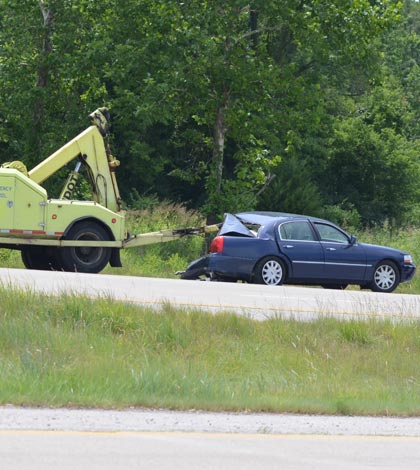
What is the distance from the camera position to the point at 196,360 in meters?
12.4

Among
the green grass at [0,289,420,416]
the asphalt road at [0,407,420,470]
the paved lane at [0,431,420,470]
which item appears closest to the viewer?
the paved lane at [0,431,420,470]

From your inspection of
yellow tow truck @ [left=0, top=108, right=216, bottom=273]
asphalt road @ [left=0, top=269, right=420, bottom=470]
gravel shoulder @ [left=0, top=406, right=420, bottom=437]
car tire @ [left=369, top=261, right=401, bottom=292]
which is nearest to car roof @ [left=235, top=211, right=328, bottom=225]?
car tire @ [left=369, top=261, right=401, bottom=292]

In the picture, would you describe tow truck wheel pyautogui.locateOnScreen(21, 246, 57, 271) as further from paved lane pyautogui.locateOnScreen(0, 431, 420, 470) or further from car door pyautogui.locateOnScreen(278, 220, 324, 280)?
paved lane pyautogui.locateOnScreen(0, 431, 420, 470)

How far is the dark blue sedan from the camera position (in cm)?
2086

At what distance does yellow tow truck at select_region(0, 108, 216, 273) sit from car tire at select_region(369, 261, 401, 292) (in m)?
3.58

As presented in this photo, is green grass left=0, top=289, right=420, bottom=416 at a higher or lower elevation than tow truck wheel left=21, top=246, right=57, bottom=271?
lower

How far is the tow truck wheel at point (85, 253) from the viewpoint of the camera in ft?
71.0

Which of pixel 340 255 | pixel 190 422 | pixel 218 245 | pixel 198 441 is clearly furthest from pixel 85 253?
pixel 198 441

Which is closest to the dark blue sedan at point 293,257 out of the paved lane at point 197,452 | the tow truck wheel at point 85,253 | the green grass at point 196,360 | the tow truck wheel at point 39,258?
the tow truck wheel at point 85,253

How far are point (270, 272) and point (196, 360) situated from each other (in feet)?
29.0

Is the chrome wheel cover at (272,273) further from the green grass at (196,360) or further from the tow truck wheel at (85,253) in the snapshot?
the green grass at (196,360)

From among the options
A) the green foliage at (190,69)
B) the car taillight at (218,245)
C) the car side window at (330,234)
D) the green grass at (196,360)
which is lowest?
the green grass at (196,360)

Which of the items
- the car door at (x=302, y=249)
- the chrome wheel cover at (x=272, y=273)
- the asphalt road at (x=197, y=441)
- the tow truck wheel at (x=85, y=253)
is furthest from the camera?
the tow truck wheel at (x=85, y=253)

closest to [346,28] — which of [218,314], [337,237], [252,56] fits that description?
[252,56]
